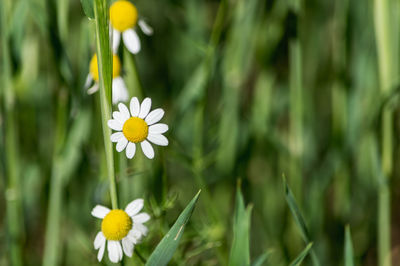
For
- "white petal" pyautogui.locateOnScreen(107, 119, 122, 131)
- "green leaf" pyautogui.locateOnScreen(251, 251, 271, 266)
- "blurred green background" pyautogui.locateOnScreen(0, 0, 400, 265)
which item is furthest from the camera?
"blurred green background" pyautogui.locateOnScreen(0, 0, 400, 265)

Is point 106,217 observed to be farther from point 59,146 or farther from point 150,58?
point 150,58

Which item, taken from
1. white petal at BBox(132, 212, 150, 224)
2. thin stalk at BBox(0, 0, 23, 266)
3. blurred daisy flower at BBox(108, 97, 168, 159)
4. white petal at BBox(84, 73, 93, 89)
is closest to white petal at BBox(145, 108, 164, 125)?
blurred daisy flower at BBox(108, 97, 168, 159)

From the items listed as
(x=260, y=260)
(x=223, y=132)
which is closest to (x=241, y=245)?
(x=260, y=260)

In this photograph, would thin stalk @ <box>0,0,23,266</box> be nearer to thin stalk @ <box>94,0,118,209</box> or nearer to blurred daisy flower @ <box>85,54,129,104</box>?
blurred daisy flower @ <box>85,54,129,104</box>

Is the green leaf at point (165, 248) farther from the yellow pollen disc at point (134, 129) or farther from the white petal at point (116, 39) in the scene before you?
the white petal at point (116, 39)

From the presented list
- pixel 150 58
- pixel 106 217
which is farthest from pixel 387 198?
pixel 150 58

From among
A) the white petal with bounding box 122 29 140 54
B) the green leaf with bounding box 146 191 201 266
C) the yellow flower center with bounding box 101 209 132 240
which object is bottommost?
the green leaf with bounding box 146 191 201 266

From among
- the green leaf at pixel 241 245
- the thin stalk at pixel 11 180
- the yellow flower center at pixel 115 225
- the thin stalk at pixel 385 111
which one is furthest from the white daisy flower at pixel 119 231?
the thin stalk at pixel 385 111
